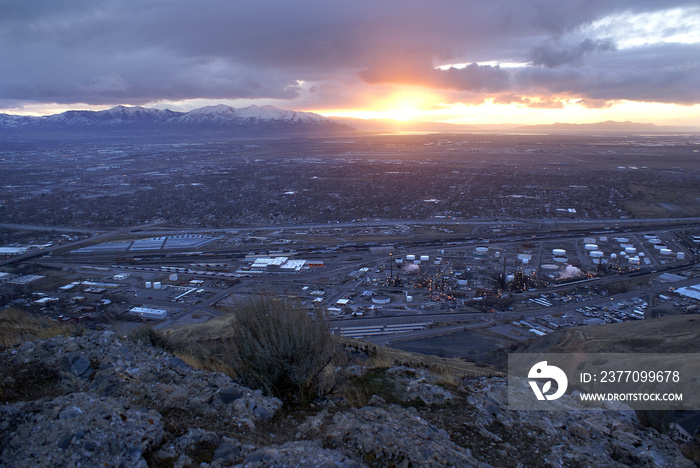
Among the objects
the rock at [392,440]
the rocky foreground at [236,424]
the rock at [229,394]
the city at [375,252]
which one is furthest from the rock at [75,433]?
the city at [375,252]

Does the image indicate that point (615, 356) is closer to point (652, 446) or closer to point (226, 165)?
point (652, 446)

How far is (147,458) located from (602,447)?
5094 millimetres

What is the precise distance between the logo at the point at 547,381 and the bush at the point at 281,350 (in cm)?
389

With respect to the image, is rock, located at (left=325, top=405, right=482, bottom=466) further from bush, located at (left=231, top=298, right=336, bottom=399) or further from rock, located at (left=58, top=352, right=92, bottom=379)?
rock, located at (left=58, top=352, right=92, bottom=379)

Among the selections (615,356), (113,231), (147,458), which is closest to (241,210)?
(113,231)

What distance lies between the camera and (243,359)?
203 inches

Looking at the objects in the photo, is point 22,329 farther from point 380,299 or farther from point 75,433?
point 380,299

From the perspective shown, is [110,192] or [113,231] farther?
[110,192]

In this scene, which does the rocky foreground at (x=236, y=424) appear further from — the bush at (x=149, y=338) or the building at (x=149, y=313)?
the building at (x=149, y=313)

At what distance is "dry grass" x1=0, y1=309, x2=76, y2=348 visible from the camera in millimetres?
5953

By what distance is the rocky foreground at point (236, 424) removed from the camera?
3.30m

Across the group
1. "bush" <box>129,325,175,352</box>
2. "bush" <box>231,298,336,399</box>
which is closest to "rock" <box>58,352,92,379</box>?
"bush" <box>129,325,175,352</box>

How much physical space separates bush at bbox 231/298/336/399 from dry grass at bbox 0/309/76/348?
10.4 ft

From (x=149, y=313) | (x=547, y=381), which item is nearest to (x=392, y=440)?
(x=547, y=381)
